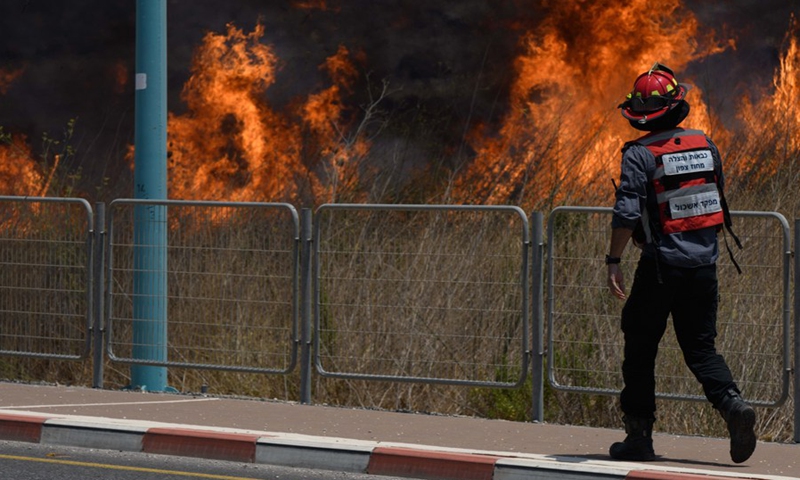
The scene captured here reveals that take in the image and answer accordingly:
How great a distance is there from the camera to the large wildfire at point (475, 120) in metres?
19.6

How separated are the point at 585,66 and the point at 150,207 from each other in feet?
35.0

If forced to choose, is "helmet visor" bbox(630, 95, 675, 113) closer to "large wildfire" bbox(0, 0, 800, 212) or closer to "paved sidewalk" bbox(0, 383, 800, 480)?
"paved sidewalk" bbox(0, 383, 800, 480)

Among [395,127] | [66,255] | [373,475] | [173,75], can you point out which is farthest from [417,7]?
[373,475]

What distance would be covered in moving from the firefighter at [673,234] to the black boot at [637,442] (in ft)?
1.28

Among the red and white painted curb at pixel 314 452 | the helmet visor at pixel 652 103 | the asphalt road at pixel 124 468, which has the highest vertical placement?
the helmet visor at pixel 652 103

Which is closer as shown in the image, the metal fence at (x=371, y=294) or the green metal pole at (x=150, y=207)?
the metal fence at (x=371, y=294)

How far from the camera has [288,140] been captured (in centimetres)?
2198

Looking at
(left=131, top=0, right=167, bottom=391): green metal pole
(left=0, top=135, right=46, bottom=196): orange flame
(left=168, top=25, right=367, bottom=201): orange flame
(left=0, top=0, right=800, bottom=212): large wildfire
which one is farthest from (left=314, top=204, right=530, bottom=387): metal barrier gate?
(left=0, top=135, right=46, bottom=196): orange flame

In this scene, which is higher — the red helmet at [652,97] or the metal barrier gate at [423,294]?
the red helmet at [652,97]

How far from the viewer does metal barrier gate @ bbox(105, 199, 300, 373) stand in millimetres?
10898

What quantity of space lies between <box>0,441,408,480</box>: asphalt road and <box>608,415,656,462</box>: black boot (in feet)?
4.13

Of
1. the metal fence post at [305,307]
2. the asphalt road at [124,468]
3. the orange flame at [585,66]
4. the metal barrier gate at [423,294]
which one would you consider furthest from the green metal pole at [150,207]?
the orange flame at [585,66]

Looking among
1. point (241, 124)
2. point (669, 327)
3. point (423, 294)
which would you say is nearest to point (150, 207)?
A: point (423, 294)

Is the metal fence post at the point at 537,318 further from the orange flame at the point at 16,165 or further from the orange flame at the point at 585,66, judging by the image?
the orange flame at the point at 16,165
